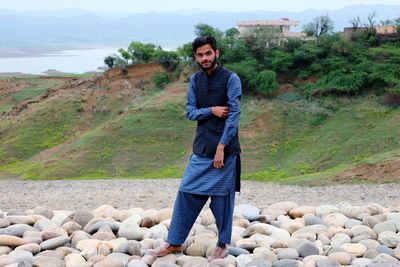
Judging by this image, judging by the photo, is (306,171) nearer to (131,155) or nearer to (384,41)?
(131,155)

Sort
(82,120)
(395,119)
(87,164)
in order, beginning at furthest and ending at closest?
1. (82,120)
2. (87,164)
3. (395,119)

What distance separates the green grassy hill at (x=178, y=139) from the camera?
21.8 meters

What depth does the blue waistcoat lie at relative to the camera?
5.39 m

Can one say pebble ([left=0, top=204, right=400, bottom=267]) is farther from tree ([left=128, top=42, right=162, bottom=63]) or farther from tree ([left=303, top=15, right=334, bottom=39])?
tree ([left=128, top=42, right=162, bottom=63])

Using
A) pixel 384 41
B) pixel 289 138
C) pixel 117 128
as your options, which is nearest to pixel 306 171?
pixel 289 138

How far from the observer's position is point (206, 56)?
5.36 m

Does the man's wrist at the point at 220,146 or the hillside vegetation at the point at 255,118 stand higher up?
the man's wrist at the point at 220,146

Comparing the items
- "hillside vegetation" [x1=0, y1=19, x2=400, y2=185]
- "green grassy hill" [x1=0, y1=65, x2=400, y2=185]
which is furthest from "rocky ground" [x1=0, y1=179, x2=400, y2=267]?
"green grassy hill" [x1=0, y1=65, x2=400, y2=185]

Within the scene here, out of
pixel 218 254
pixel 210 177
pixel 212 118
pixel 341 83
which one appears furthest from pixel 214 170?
pixel 341 83

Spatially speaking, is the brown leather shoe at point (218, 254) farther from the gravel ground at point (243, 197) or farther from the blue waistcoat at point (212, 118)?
the gravel ground at point (243, 197)

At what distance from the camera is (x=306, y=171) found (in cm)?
2061

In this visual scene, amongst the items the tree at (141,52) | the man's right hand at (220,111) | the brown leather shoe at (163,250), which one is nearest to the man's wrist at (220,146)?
the man's right hand at (220,111)

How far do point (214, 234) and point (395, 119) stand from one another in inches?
729

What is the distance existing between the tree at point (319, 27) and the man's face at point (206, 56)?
94.2 feet
